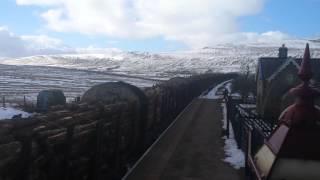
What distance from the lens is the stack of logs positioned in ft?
26.8

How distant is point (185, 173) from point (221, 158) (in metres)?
3.45

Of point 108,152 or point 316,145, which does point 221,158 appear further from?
point 316,145

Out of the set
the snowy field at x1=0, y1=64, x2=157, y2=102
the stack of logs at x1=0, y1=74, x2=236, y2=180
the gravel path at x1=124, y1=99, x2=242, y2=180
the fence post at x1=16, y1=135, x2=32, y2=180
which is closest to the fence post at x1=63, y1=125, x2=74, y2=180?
the stack of logs at x1=0, y1=74, x2=236, y2=180

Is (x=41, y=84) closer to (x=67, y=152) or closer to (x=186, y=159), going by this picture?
(x=186, y=159)

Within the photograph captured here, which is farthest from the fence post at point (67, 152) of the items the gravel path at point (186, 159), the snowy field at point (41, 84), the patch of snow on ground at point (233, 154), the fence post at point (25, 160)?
the snowy field at point (41, 84)

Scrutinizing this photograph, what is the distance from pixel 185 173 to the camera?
1556 cm

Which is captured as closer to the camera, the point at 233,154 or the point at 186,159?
the point at 186,159

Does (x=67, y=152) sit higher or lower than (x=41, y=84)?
higher

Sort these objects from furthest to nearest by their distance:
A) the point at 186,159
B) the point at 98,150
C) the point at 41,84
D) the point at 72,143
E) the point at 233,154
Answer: the point at 41,84 → the point at 233,154 → the point at 186,159 → the point at 98,150 → the point at 72,143

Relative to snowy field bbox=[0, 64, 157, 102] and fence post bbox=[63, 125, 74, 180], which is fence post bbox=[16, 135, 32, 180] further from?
snowy field bbox=[0, 64, 157, 102]

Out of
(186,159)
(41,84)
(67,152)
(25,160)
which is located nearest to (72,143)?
(67,152)

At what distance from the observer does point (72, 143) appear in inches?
416

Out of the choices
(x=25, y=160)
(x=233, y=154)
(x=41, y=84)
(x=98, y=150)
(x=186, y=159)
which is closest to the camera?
(x=25, y=160)

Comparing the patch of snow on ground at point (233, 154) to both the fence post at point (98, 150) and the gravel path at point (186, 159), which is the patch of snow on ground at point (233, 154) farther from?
the fence post at point (98, 150)
